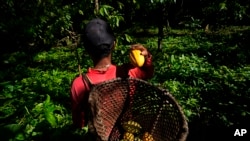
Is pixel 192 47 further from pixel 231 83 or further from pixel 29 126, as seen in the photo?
pixel 29 126

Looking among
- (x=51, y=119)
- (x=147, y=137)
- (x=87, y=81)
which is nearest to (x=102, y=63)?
(x=87, y=81)

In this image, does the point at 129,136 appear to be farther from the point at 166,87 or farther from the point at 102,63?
the point at 166,87

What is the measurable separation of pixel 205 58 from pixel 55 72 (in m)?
3.06

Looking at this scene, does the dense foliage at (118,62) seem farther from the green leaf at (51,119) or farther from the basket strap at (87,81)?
the basket strap at (87,81)

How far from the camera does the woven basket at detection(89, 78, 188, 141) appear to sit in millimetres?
2338

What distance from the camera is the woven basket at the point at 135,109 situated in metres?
2.34

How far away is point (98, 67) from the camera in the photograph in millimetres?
2564

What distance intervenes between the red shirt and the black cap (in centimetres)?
24

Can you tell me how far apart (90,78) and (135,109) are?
45cm

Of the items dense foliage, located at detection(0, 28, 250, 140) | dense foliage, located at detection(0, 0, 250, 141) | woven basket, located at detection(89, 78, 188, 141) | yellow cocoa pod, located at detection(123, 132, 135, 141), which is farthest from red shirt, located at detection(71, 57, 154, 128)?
dense foliage, located at detection(0, 0, 250, 141)

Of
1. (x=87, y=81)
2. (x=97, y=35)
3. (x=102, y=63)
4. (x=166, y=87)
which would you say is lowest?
(x=166, y=87)

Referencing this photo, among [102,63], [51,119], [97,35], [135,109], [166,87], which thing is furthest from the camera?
[166,87]

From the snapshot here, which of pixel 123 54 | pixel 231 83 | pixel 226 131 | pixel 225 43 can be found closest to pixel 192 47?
pixel 225 43

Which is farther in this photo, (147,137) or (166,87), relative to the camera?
(166,87)
